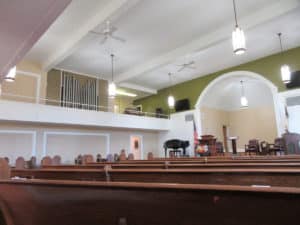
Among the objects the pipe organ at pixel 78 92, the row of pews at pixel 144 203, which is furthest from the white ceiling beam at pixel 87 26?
the row of pews at pixel 144 203

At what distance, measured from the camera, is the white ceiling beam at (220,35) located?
17.2ft

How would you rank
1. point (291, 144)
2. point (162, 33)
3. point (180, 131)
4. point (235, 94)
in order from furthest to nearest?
1. point (235, 94)
2. point (180, 131)
3. point (162, 33)
4. point (291, 144)

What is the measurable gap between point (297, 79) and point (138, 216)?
26.8 feet

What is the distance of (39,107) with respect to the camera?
271 inches

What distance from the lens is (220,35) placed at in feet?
20.6

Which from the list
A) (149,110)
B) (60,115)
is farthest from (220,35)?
(149,110)

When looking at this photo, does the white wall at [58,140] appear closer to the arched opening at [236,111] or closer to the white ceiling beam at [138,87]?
the white ceiling beam at [138,87]

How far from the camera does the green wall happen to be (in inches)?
301

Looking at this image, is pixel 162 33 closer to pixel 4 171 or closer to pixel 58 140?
pixel 58 140

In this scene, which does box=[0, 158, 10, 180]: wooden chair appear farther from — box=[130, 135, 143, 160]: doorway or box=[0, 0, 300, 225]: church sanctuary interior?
box=[130, 135, 143, 160]: doorway

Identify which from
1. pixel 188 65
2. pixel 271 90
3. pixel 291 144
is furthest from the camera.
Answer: pixel 188 65

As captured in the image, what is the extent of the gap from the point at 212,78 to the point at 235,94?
2.69m

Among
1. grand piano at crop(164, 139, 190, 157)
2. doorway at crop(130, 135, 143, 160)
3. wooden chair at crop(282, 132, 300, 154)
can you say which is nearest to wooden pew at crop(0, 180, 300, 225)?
Result: wooden chair at crop(282, 132, 300, 154)


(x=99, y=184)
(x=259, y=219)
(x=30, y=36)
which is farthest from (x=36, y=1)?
(x=259, y=219)
